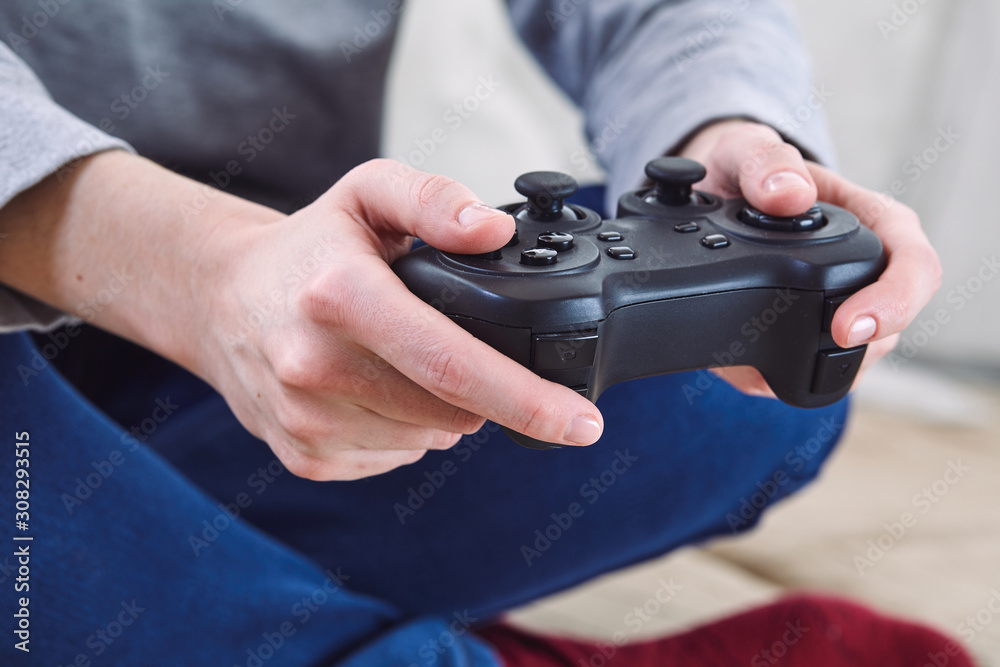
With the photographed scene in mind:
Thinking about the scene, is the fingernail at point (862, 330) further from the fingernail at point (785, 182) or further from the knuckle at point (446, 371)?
the knuckle at point (446, 371)

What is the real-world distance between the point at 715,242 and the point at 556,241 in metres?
0.08

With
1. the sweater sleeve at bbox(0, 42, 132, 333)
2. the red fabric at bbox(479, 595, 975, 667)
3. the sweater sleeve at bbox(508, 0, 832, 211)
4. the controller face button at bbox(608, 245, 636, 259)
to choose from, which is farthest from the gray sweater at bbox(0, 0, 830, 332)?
the red fabric at bbox(479, 595, 975, 667)

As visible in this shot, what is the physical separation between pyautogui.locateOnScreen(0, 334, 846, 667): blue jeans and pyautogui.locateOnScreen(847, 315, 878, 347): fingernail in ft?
0.50

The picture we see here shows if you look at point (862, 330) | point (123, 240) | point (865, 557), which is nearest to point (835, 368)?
point (862, 330)

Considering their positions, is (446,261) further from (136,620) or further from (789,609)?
(789,609)

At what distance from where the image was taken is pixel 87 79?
0.59m

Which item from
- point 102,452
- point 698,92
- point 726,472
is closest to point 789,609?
point 726,472

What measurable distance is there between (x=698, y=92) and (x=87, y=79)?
41cm

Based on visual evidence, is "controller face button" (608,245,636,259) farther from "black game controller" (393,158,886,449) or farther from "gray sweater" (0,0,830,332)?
"gray sweater" (0,0,830,332)

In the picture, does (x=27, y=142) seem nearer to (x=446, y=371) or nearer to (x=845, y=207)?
(x=446, y=371)

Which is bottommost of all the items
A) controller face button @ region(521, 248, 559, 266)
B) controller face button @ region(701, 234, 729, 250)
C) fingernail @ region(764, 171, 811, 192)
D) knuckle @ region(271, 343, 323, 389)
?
knuckle @ region(271, 343, 323, 389)

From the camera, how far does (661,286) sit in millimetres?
379

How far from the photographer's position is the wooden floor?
2.55 ft

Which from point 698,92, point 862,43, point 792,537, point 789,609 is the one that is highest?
point 698,92
